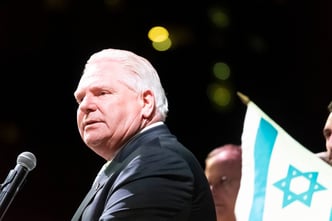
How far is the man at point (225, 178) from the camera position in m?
2.45

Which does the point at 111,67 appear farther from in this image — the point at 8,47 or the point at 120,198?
the point at 8,47

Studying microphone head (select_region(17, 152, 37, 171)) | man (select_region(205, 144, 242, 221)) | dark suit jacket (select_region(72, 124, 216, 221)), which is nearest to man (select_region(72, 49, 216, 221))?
dark suit jacket (select_region(72, 124, 216, 221))

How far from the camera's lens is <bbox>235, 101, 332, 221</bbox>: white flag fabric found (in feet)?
6.42

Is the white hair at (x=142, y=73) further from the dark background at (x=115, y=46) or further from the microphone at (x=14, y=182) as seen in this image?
the dark background at (x=115, y=46)

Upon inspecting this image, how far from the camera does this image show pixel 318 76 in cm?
295

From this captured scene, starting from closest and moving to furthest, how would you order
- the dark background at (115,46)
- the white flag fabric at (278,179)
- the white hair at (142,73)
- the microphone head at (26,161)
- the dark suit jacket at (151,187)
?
the dark suit jacket at (151,187) < the microphone head at (26,161) < the white hair at (142,73) < the white flag fabric at (278,179) < the dark background at (115,46)

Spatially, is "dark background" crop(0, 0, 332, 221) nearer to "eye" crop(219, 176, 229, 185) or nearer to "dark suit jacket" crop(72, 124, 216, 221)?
"eye" crop(219, 176, 229, 185)

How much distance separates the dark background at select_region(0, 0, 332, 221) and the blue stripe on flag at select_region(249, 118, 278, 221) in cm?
84

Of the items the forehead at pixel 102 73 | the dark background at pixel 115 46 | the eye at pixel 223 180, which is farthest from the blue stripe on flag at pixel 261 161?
the dark background at pixel 115 46

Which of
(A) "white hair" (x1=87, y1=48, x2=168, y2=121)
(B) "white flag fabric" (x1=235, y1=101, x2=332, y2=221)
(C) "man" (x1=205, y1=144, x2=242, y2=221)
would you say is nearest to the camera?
(A) "white hair" (x1=87, y1=48, x2=168, y2=121)

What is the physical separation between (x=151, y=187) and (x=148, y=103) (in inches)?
9.5

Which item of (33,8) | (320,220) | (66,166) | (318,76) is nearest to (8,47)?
(33,8)

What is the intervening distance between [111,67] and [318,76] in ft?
5.01

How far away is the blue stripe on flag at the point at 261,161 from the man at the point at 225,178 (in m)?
0.35
